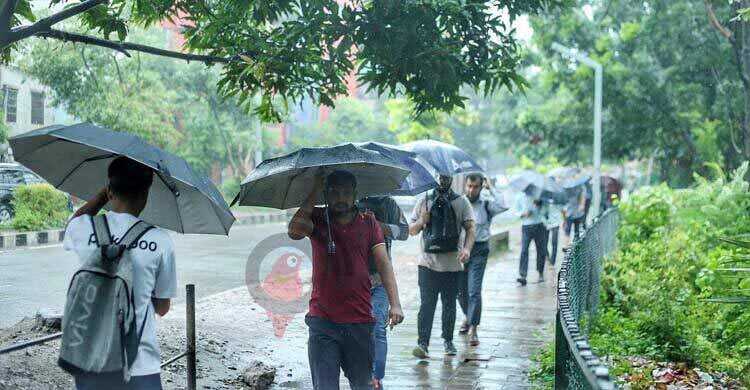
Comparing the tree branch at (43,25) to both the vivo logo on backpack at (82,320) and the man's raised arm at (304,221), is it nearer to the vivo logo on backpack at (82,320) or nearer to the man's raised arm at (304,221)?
the man's raised arm at (304,221)

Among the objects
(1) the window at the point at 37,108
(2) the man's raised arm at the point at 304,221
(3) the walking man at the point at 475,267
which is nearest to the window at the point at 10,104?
(1) the window at the point at 37,108

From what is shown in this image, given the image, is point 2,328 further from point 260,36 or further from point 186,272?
point 186,272

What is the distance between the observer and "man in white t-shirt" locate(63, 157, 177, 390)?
3.54 meters

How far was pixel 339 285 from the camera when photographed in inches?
200

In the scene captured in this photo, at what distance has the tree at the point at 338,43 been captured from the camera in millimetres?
7090

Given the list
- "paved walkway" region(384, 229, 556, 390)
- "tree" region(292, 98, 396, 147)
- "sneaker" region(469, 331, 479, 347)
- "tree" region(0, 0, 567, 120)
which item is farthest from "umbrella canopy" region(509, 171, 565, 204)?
"tree" region(292, 98, 396, 147)

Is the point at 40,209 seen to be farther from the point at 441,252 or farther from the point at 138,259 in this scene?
the point at 138,259

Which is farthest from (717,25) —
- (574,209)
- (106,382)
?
(106,382)

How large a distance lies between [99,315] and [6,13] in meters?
2.54

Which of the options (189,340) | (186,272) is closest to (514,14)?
(189,340)

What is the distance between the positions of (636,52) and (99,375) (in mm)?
22971

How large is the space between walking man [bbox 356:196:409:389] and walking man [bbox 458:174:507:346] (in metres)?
1.98

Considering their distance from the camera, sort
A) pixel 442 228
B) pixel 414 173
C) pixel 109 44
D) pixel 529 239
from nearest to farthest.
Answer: pixel 109 44, pixel 414 173, pixel 442 228, pixel 529 239

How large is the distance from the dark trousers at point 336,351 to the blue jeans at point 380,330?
120 cm
